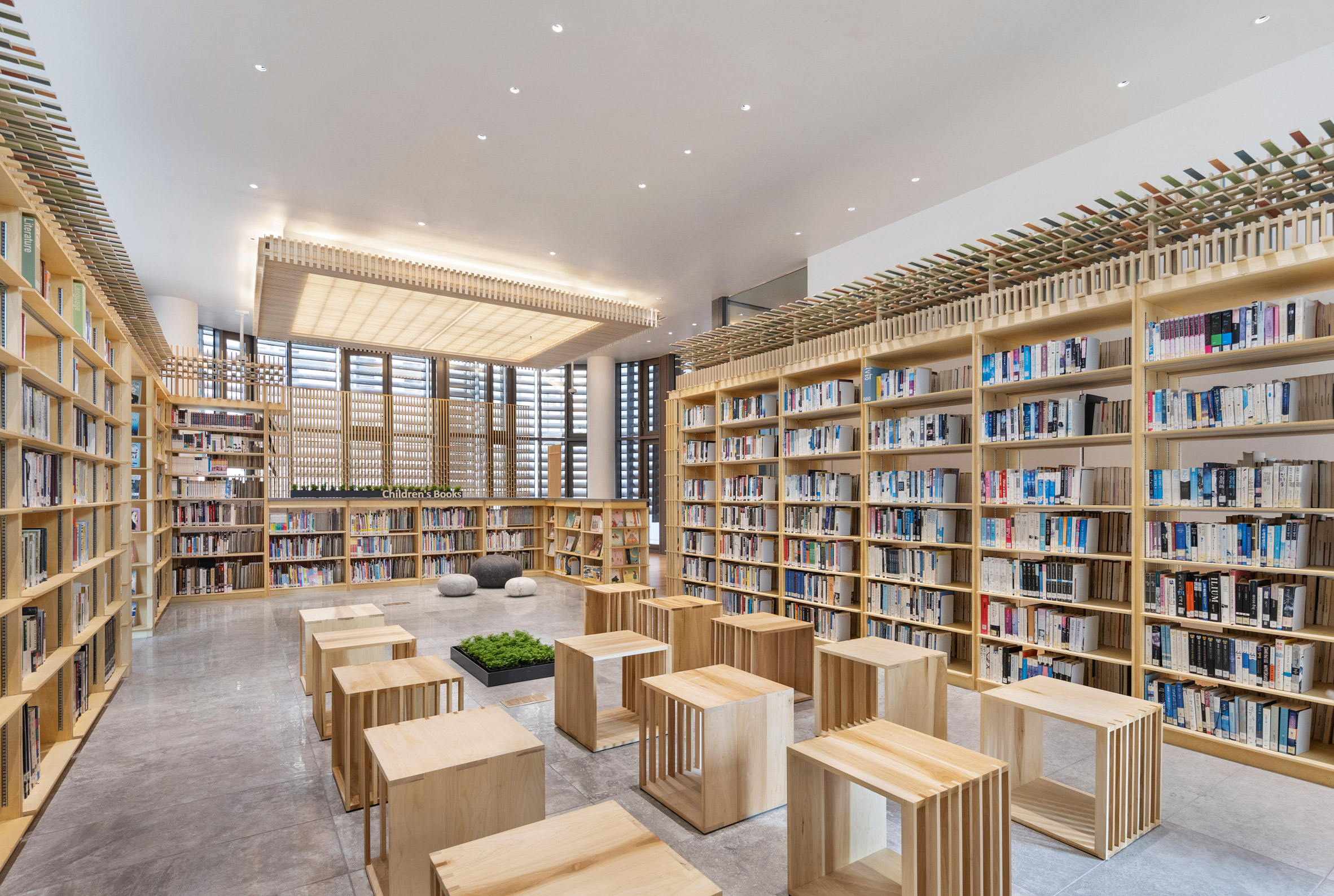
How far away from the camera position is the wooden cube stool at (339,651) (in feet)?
13.9

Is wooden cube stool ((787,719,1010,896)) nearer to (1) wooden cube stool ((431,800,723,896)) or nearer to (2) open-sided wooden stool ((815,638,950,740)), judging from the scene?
(1) wooden cube stool ((431,800,723,896))

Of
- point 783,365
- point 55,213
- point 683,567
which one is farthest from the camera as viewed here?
point 683,567

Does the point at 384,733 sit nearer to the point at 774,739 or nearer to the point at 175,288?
the point at 774,739

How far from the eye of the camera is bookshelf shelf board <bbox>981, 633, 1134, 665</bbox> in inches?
169

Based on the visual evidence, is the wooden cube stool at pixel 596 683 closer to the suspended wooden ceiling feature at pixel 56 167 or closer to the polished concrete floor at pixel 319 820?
the polished concrete floor at pixel 319 820

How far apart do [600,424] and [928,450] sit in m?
10.5

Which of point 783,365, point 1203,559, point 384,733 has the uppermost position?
point 783,365

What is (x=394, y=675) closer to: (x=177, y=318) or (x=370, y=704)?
(x=370, y=704)

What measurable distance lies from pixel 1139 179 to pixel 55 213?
7.24 m

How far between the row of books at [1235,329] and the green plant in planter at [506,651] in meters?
4.75

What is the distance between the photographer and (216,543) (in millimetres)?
9594

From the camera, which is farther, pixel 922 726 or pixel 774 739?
pixel 922 726

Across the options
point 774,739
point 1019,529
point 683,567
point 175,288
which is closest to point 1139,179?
point 1019,529

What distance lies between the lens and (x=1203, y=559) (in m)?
3.93
